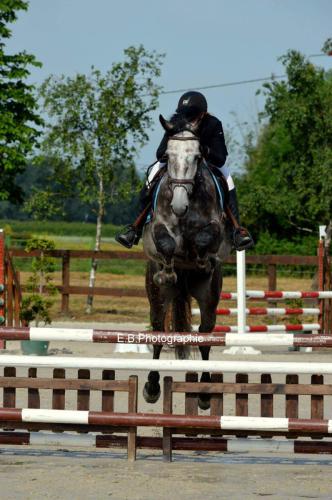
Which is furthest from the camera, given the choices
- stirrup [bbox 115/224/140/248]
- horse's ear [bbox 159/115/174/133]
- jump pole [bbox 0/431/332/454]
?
stirrup [bbox 115/224/140/248]

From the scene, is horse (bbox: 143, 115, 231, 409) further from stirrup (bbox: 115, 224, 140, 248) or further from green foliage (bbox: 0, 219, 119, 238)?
green foliage (bbox: 0, 219, 119, 238)

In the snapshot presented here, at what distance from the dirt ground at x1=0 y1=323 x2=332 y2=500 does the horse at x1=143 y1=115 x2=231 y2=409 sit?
696 millimetres

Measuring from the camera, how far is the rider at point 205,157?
808 centimetres

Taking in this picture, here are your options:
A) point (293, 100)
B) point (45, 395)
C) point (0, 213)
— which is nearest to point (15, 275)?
point (45, 395)

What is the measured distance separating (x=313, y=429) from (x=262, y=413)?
0.48m

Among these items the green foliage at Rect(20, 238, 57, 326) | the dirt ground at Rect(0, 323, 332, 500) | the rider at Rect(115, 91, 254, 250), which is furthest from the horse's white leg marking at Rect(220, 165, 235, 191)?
the green foliage at Rect(20, 238, 57, 326)

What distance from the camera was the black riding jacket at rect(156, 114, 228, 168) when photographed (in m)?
8.30

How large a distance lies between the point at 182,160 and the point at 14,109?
64.5ft

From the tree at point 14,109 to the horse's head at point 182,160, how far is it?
18580mm

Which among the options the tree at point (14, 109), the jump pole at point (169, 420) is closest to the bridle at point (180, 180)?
the jump pole at point (169, 420)

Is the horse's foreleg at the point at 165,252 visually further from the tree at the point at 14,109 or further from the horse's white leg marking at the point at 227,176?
the tree at the point at 14,109

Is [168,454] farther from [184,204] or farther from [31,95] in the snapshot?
[31,95]

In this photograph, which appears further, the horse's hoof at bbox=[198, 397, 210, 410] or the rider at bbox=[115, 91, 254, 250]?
the rider at bbox=[115, 91, 254, 250]

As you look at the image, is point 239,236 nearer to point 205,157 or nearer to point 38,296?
point 205,157
